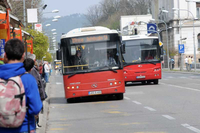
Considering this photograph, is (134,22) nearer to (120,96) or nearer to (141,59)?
(141,59)

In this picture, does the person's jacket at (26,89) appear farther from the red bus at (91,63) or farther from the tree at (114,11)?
the tree at (114,11)

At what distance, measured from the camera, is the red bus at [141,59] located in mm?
26750

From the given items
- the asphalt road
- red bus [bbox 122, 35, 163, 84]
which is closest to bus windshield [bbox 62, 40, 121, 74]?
the asphalt road

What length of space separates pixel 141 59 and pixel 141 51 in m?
0.52

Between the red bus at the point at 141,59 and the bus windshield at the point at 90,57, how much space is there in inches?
350

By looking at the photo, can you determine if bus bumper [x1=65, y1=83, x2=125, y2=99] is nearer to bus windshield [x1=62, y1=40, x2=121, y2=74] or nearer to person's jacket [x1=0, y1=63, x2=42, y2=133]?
bus windshield [x1=62, y1=40, x2=121, y2=74]

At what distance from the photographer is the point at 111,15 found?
434 feet

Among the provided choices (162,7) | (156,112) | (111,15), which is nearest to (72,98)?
(156,112)

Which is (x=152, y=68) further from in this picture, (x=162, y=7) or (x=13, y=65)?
(x=162, y=7)

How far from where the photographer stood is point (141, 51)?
27344 mm

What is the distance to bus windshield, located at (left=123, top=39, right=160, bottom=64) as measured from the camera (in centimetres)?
2711

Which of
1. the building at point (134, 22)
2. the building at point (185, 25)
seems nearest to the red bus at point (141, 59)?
the building at point (185, 25)

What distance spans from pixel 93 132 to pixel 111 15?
406 feet

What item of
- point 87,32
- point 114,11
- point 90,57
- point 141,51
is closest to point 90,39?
point 87,32
